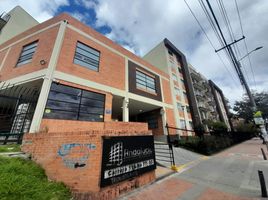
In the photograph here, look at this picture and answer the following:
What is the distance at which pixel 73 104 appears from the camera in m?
8.47

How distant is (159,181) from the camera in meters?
5.02

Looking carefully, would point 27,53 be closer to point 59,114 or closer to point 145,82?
point 59,114

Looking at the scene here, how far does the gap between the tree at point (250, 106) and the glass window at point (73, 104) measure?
3075cm

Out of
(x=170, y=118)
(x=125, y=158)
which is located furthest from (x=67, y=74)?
(x=170, y=118)

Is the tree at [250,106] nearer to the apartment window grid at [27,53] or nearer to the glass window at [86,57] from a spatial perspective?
the glass window at [86,57]

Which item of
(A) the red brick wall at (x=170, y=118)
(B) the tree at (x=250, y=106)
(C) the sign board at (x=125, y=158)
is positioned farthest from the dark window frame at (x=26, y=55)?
(B) the tree at (x=250, y=106)

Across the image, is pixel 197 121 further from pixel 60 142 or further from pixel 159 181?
pixel 60 142

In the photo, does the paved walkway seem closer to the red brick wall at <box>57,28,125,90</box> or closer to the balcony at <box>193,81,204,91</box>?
the red brick wall at <box>57,28,125,90</box>

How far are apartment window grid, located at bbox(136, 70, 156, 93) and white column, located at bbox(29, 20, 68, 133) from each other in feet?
26.2

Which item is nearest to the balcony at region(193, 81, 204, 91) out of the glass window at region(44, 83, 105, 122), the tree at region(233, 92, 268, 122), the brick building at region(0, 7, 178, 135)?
the tree at region(233, 92, 268, 122)

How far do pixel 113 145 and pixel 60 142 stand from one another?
5.47ft

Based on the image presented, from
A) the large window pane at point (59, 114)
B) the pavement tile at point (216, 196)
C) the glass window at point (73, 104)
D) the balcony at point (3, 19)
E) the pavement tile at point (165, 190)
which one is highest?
the balcony at point (3, 19)

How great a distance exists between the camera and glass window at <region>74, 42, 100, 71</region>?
9.77m

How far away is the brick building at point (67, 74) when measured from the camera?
305 inches
